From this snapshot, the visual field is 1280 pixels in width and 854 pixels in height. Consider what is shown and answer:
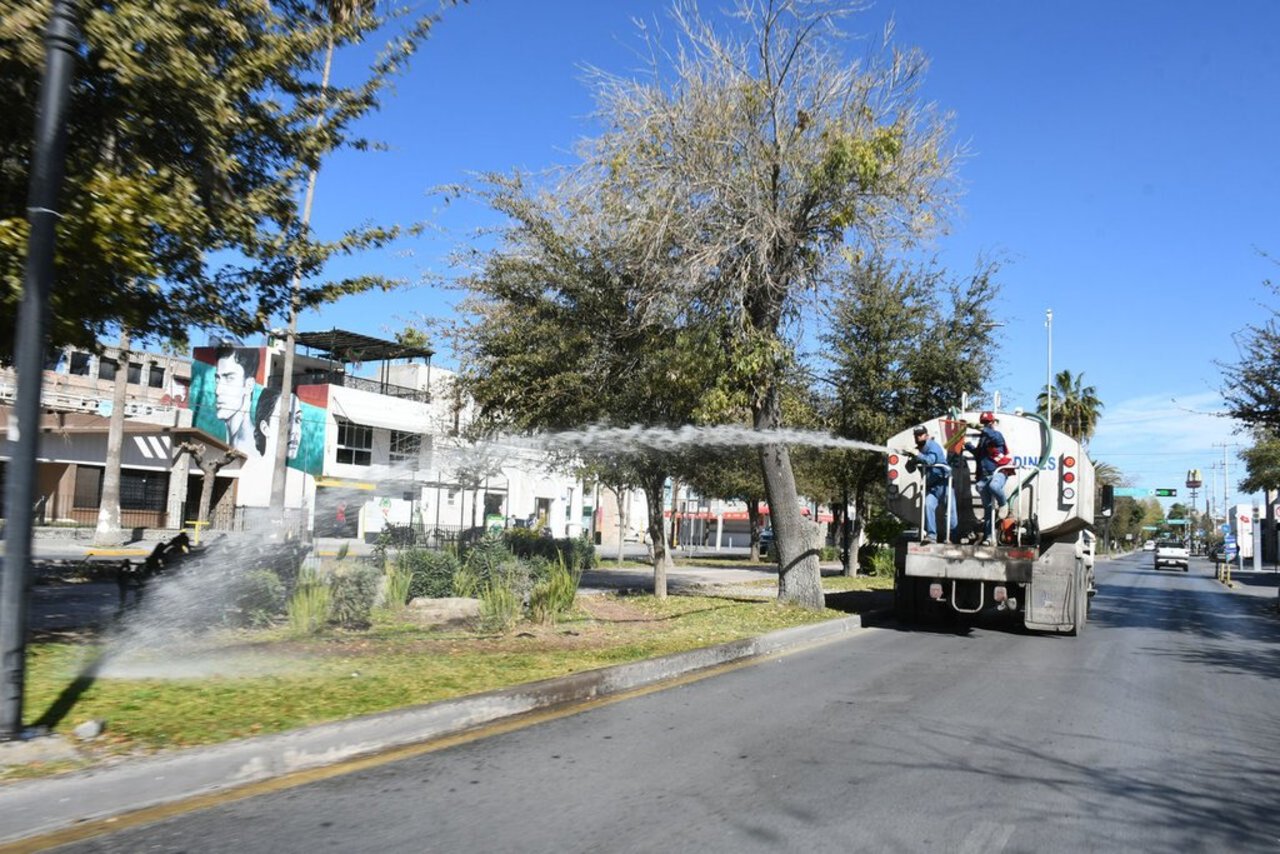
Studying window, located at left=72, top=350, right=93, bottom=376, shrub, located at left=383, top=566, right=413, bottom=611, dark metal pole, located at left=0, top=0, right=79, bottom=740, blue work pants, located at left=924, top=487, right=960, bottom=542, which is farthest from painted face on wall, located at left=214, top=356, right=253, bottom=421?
dark metal pole, located at left=0, top=0, right=79, bottom=740

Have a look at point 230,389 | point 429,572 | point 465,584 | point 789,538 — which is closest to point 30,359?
point 465,584

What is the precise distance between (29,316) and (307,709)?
3016 millimetres

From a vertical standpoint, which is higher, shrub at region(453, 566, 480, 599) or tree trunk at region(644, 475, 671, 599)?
tree trunk at region(644, 475, 671, 599)

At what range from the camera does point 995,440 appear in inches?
537

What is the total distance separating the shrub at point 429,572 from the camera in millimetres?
14195

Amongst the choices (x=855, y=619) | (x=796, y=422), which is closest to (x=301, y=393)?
(x=796, y=422)

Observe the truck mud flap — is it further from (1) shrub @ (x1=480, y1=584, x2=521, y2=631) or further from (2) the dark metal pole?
(2) the dark metal pole

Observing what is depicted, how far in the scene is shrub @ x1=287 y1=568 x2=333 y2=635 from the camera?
33.7 ft

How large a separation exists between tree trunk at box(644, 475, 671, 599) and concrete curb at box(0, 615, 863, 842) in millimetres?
9472

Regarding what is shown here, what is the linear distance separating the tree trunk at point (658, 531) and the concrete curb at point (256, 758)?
947 centimetres

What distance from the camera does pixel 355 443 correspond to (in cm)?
4494

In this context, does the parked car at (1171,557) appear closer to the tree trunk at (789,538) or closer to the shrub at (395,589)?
the tree trunk at (789,538)

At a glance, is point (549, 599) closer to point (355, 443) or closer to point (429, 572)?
point (429, 572)

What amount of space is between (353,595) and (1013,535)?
366 inches
